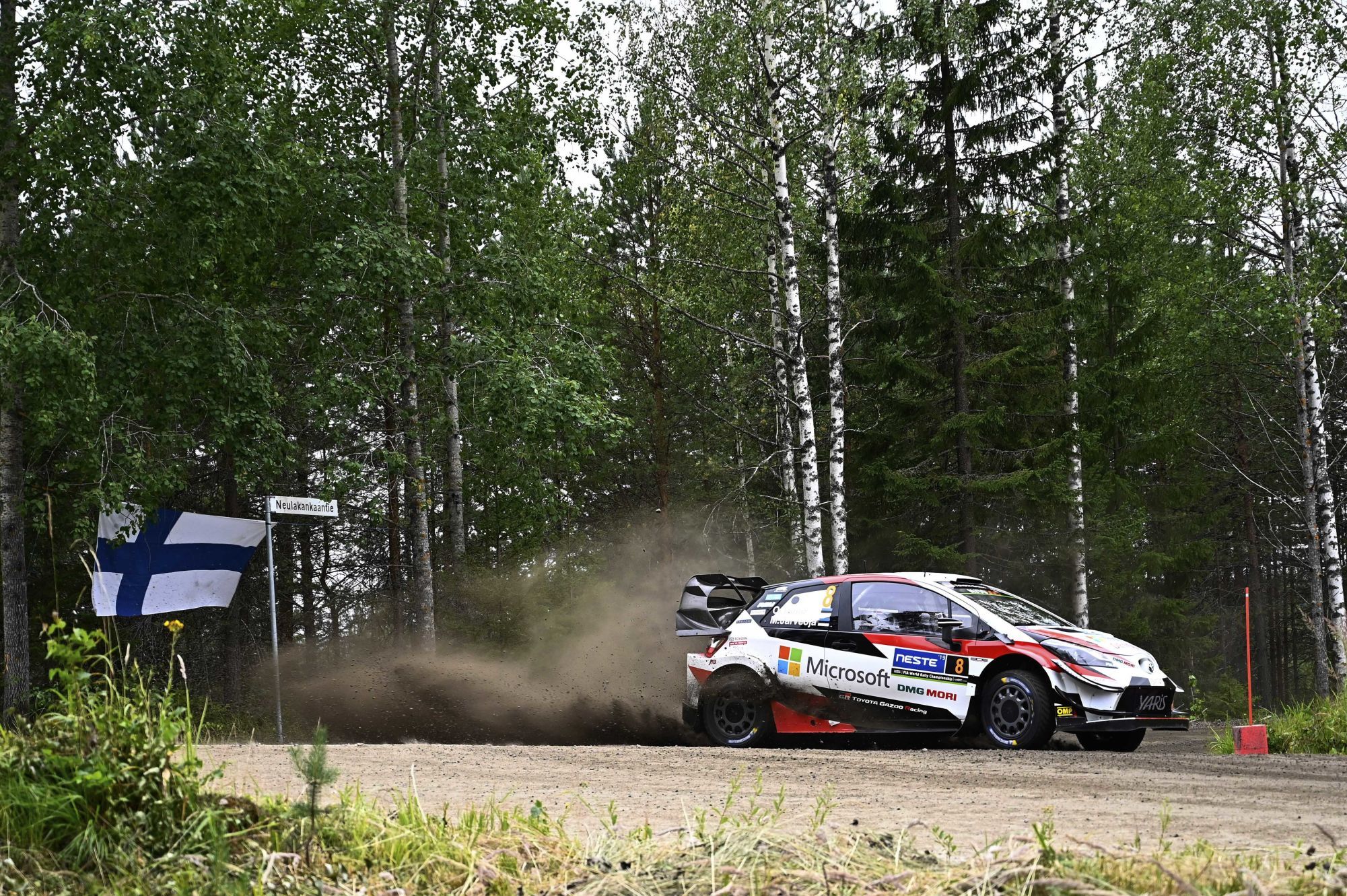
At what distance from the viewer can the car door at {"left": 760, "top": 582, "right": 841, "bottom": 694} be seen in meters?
12.5

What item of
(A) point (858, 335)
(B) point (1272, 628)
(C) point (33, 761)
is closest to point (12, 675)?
(C) point (33, 761)

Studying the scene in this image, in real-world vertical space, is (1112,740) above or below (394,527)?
below

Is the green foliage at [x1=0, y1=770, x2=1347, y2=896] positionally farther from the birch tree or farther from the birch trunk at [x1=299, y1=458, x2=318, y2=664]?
the birch trunk at [x1=299, y1=458, x2=318, y2=664]

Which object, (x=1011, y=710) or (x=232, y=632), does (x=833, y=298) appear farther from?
(x=232, y=632)

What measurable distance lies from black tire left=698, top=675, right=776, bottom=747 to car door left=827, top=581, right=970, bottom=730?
0.84 metres

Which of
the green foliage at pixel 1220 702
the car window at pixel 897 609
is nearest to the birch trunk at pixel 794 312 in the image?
the green foliage at pixel 1220 702

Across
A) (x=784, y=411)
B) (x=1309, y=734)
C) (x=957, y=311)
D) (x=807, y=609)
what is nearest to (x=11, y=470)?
(x=807, y=609)

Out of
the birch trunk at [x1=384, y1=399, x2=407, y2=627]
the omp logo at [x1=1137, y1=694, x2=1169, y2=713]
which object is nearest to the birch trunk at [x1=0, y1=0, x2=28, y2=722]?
the birch trunk at [x1=384, y1=399, x2=407, y2=627]

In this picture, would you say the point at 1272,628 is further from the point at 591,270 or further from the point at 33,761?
the point at 33,761

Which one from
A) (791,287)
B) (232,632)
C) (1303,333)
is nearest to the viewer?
(1303,333)

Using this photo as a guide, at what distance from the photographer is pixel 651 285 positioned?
86.5 feet

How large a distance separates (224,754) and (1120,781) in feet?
22.1

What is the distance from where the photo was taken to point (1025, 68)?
80.0 feet

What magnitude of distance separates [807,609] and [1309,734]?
489 centimetres
